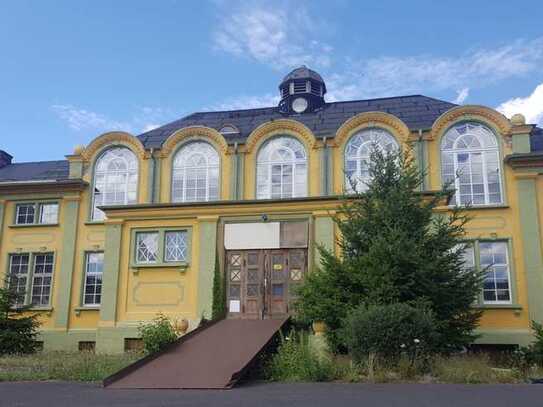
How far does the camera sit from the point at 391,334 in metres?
11.6

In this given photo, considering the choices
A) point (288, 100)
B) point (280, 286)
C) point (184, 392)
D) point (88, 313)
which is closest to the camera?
point (184, 392)

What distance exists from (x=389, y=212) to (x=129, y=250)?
9499 millimetres

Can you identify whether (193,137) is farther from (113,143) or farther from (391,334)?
(391,334)

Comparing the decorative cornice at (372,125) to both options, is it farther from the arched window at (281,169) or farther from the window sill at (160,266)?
the window sill at (160,266)

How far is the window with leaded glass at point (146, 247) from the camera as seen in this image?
64.6 ft

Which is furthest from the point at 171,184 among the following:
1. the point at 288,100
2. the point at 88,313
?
the point at 288,100

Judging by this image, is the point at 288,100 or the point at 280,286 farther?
the point at 288,100

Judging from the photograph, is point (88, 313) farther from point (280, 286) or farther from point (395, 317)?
point (395, 317)

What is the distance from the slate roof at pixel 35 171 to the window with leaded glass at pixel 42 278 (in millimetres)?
3246

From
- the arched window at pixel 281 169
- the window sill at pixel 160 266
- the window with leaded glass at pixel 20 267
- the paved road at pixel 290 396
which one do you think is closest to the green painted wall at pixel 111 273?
the window sill at pixel 160 266

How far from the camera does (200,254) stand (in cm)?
1914

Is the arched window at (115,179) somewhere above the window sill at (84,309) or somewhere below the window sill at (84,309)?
above

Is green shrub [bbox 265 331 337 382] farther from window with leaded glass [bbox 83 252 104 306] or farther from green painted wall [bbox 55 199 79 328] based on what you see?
green painted wall [bbox 55 199 79 328]

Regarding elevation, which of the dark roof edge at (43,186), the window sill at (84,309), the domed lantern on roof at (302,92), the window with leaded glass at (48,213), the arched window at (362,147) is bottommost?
the window sill at (84,309)
